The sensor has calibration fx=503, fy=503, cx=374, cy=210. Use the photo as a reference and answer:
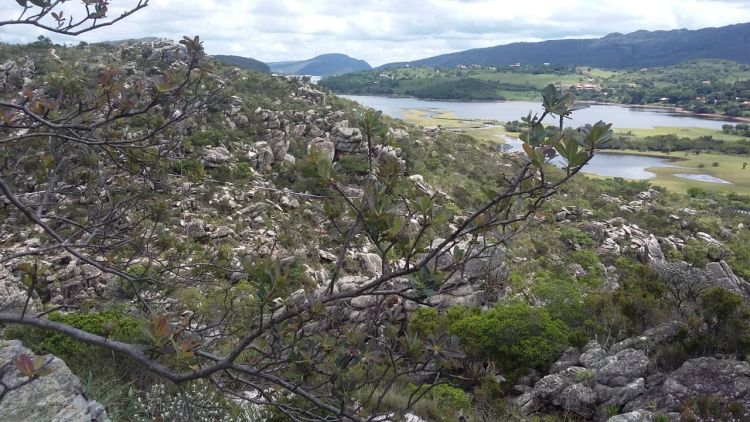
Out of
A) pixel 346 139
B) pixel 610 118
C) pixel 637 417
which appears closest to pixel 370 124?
pixel 637 417

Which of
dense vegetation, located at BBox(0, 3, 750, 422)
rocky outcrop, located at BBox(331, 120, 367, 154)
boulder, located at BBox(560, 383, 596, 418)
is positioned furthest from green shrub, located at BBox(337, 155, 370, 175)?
boulder, located at BBox(560, 383, 596, 418)

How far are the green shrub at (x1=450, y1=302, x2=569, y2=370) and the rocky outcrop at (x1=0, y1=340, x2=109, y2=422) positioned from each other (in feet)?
18.5

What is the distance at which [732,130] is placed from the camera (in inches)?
2566

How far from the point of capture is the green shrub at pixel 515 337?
770cm

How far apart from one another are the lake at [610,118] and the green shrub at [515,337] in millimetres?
3197

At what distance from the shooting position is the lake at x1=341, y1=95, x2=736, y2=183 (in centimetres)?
3938

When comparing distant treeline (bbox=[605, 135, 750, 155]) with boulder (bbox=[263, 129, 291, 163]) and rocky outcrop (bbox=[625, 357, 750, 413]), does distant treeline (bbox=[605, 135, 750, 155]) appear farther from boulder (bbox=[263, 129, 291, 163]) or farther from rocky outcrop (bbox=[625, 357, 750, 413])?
rocky outcrop (bbox=[625, 357, 750, 413])

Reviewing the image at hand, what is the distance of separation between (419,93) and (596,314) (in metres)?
98.7

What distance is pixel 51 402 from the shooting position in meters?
3.17

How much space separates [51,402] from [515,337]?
21.1ft

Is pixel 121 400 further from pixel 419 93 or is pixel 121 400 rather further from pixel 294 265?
pixel 419 93

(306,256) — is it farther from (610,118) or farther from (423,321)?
(610,118)

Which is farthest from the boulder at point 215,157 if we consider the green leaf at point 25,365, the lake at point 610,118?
the green leaf at point 25,365

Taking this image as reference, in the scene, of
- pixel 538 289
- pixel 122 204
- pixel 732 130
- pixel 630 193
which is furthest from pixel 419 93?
pixel 122 204
